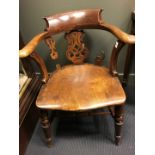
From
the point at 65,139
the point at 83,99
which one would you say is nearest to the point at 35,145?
the point at 65,139

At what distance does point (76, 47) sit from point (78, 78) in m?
0.22

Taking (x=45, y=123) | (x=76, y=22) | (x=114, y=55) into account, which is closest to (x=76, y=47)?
(x=76, y=22)

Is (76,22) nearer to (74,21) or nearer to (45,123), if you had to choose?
(74,21)

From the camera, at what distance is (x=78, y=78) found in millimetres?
1499

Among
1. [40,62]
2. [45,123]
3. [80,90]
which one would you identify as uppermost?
[40,62]

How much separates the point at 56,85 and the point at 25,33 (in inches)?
22.4

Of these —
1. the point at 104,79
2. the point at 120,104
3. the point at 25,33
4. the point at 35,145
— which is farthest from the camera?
the point at 25,33

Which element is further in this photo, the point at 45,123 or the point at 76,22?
the point at 76,22

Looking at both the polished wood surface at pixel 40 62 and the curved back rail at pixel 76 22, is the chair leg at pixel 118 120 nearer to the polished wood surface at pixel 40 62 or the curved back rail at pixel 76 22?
the curved back rail at pixel 76 22

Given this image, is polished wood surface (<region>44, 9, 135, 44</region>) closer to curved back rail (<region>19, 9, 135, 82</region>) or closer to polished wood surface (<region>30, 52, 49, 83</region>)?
curved back rail (<region>19, 9, 135, 82</region>)

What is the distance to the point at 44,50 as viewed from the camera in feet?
6.07

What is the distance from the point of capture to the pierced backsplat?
1.55 meters

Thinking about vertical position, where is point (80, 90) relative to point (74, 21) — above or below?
below
